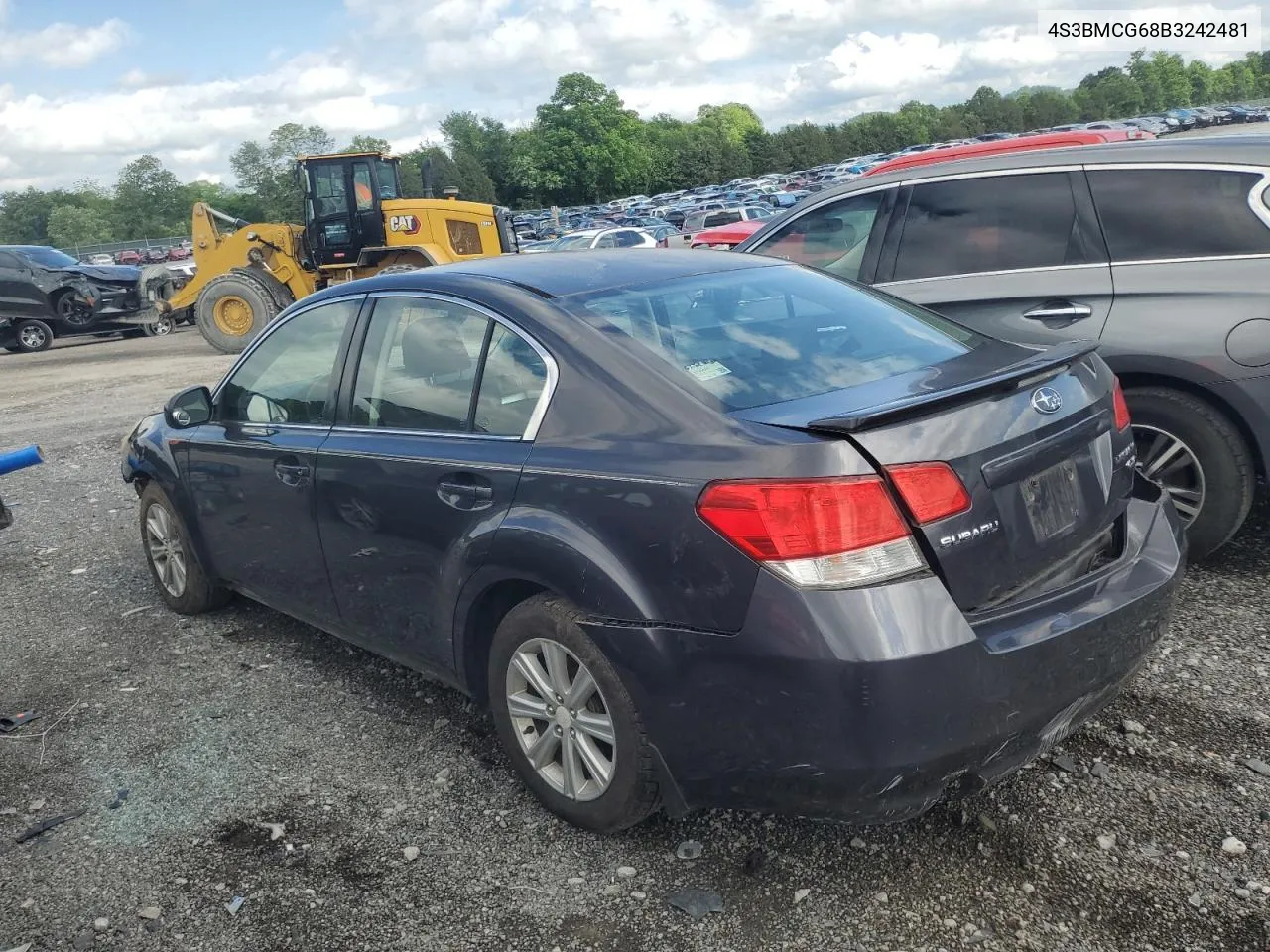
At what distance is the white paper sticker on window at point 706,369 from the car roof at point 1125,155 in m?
2.82

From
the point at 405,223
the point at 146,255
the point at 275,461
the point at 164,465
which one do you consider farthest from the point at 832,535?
the point at 146,255

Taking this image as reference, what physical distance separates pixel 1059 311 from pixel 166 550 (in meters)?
4.32

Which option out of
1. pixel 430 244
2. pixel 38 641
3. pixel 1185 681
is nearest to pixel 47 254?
pixel 430 244

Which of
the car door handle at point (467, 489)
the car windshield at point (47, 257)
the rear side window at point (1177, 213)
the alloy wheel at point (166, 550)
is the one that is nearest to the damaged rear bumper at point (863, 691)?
the car door handle at point (467, 489)

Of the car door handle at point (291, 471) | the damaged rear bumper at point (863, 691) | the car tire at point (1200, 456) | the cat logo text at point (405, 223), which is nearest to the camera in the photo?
the damaged rear bumper at point (863, 691)

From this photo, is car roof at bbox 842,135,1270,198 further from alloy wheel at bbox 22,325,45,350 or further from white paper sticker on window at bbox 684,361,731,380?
alloy wheel at bbox 22,325,45,350

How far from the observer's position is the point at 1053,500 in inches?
110

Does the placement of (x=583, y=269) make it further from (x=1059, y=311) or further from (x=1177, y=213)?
(x=1177, y=213)

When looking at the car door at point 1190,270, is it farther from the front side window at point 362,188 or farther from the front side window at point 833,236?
the front side window at point 362,188

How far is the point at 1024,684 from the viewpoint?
2566mm

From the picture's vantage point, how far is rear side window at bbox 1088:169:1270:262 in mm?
4406

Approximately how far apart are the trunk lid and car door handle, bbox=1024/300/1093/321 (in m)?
1.66

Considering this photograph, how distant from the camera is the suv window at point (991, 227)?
4.86m

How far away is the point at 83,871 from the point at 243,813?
0.46 m
